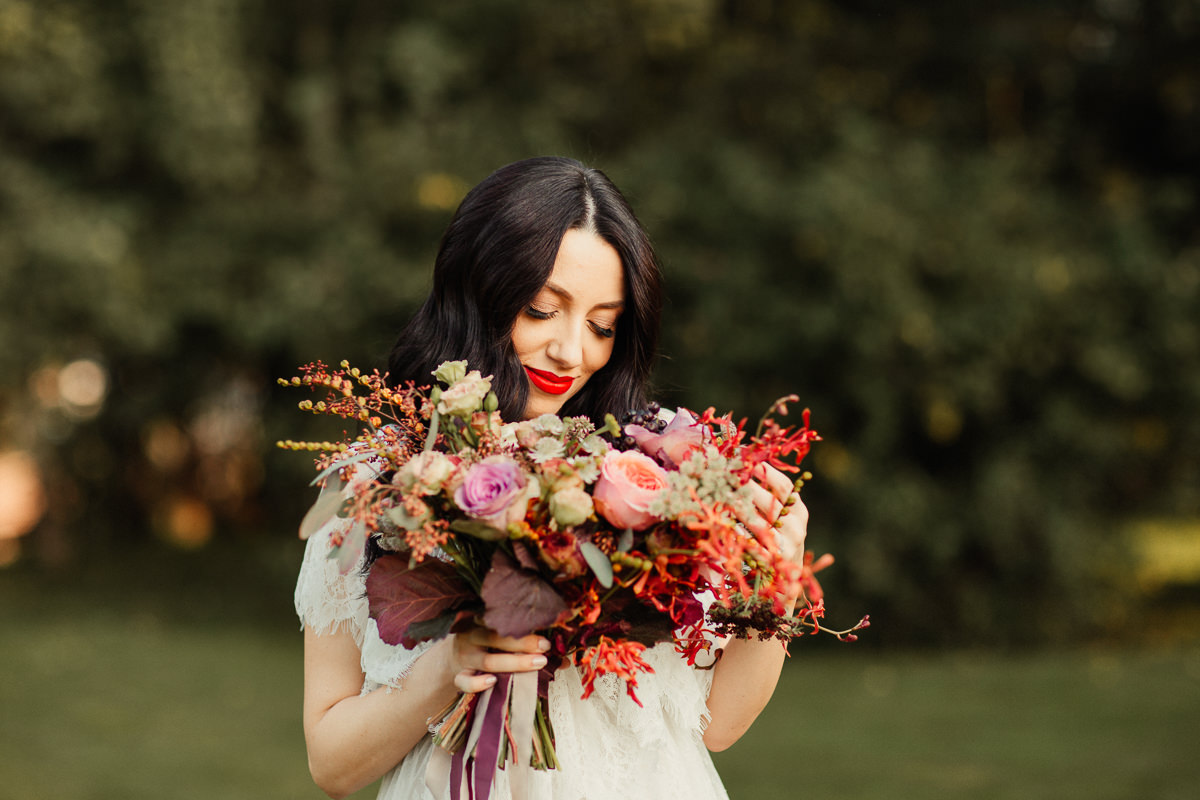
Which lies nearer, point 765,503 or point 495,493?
point 495,493

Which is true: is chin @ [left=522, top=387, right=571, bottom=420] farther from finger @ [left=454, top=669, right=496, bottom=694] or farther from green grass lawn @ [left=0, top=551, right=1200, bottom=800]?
green grass lawn @ [left=0, top=551, right=1200, bottom=800]

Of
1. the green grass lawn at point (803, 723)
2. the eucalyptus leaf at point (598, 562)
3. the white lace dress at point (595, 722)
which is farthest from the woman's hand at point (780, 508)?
the green grass lawn at point (803, 723)

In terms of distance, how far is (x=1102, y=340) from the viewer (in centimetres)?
878

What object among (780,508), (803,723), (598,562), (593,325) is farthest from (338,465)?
(803,723)

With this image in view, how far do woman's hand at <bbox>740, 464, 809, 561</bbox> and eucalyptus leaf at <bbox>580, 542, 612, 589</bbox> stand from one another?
238 mm

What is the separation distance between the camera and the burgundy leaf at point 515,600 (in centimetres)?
165

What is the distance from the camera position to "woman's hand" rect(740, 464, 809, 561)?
1.82 m

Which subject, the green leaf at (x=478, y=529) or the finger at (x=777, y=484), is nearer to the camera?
the green leaf at (x=478, y=529)

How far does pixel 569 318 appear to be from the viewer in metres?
2.24

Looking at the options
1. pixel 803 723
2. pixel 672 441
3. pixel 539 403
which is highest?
pixel 539 403

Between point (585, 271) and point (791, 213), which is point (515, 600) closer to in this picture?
point (585, 271)

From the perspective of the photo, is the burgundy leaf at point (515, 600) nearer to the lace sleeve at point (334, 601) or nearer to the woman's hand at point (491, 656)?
the woman's hand at point (491, 656)

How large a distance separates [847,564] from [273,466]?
4829 millimetres

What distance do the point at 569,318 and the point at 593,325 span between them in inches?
2.2
